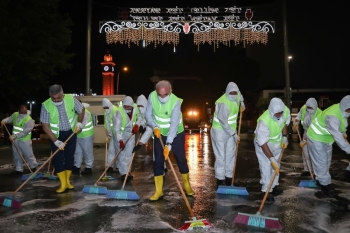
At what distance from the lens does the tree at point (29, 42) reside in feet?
45.6

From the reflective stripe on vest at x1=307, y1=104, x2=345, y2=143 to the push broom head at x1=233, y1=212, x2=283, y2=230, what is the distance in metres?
2.25

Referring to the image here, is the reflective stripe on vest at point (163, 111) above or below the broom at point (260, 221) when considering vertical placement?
above

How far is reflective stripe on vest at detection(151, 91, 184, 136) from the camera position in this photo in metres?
6.26

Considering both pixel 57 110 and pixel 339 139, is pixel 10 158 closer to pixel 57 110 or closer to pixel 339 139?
pixel 57 110

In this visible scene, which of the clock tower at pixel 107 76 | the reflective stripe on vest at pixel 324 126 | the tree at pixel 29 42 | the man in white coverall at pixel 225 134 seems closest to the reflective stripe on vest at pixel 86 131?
the man in white coverall at pixel 225 134

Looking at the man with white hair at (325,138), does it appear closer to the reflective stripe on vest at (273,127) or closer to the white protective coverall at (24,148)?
the reflective stripe on vest at (273,127)

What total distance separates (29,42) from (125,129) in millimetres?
8521

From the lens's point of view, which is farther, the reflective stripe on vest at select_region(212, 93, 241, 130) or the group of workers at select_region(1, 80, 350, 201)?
the reflective stripe on vest at select_region(212, 93, 241, 130)

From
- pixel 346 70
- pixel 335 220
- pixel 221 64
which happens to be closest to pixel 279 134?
pixel 335 220

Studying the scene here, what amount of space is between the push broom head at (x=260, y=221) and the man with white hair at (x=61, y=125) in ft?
11.1

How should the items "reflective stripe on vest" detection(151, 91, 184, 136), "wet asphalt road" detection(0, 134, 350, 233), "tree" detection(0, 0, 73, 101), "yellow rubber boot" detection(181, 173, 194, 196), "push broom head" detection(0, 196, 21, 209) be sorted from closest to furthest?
"wet asphalt road" detection(0, 134, 350, 233), "push broom head" detection(0, 196, 21, 209), "reflective stripe on vest" detection(151, 91, 184, 136), "yellow rubber boot" detection(181, 173, 194, 196), "tree" detection(0, 0, 73, 101)

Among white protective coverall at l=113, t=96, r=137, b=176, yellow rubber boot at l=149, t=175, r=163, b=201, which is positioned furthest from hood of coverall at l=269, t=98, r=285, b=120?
white protective coverall at l=113, t=96, r=137, b=176

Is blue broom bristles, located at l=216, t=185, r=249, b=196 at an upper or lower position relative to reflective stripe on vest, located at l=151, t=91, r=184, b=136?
lower

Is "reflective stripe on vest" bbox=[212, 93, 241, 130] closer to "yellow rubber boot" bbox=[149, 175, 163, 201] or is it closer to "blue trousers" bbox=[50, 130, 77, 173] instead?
"yellow rubber boot" bbox=[149, 175, 163, 201]
